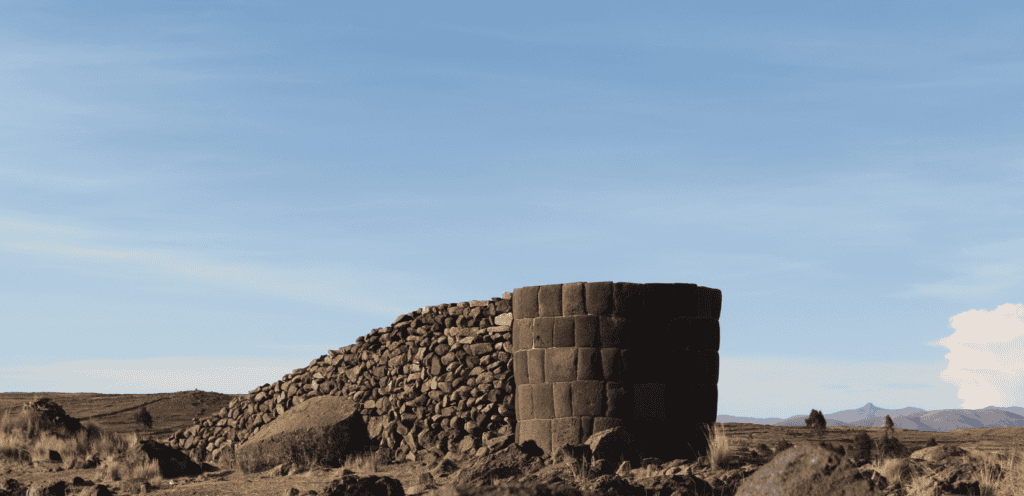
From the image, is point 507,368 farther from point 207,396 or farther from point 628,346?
point 207,396

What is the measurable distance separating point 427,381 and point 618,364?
3619mm

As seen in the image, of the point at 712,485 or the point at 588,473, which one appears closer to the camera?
the point at 712,485

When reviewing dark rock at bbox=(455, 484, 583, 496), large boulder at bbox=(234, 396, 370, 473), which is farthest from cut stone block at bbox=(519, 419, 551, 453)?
dark rock at bbox=(455, 484, 583, 496)

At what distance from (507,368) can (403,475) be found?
236cm

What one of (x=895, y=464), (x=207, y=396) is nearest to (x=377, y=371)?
(x=895, y=464)

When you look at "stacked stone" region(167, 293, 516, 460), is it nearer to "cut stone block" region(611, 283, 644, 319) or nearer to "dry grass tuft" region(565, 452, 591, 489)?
"cut stone block" region(611, 283, 644, 319)

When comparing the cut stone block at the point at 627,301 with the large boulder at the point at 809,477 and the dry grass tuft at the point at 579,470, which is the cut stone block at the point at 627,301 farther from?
the large boulder at the point at 809,477

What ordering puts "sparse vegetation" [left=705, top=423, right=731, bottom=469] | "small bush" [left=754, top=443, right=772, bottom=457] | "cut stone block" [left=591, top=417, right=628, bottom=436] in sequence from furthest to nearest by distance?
1. "small bush" [left=754, top=443, right=772, bottom=457]
2. "cut stone block" [left=591, top=417, right=628, bottom=436]
3. "sparse vegetation" [left=705, top=423, right=731, bottom=469]

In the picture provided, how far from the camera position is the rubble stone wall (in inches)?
508

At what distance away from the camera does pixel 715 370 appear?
13836 mm

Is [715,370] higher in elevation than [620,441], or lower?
higher

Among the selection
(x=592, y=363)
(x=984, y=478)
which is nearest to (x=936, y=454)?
(x=984, y=478)

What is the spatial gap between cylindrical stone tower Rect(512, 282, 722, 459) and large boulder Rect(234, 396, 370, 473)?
3073 mm

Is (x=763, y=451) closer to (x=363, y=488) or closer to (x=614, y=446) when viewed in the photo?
(x=614, y=446)
